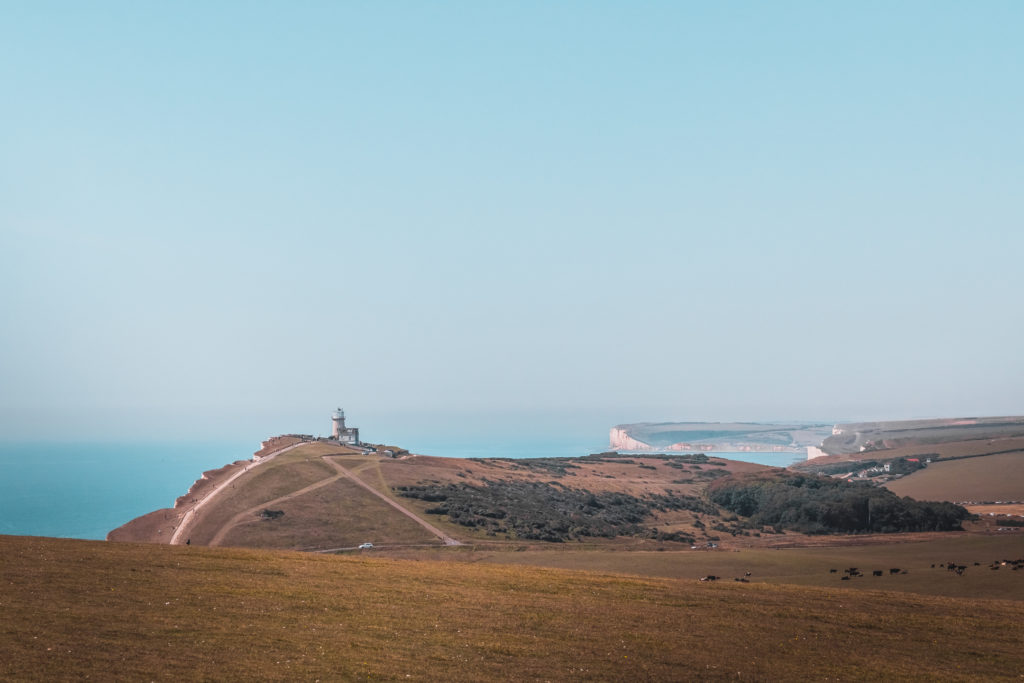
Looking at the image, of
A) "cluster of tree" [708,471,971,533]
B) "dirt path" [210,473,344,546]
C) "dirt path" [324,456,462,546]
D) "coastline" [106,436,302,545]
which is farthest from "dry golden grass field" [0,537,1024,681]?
"cluster of tree" [708,471,971,533]

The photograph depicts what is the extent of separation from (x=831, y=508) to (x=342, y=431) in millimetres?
89462

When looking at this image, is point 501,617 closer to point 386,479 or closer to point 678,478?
point 386,479

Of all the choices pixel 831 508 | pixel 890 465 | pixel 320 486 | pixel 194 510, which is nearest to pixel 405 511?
pixel 320 486

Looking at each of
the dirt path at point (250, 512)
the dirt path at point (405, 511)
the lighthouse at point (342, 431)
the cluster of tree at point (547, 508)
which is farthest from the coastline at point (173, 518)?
the lighthouse at point (342, 431)

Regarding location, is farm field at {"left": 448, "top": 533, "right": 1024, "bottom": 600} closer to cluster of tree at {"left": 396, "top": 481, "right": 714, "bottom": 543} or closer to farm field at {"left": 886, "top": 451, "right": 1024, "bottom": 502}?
cluster of tree at {"left": 396, "top": 481, "right": 714, "bottom": 543}

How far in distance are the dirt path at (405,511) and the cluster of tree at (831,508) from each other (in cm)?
Answer: 5270

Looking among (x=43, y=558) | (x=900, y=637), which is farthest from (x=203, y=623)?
(x=900, y=637)

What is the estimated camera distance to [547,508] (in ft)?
308

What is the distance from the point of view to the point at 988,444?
186 meters

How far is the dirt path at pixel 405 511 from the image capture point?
6895 cm

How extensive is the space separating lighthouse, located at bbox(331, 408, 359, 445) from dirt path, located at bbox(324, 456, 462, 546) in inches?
2046

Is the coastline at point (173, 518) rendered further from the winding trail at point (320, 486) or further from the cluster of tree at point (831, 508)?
the cluster of tree at point (831, 508)

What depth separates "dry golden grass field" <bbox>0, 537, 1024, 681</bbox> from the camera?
64.8ft

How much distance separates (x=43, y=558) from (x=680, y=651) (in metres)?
24.7
